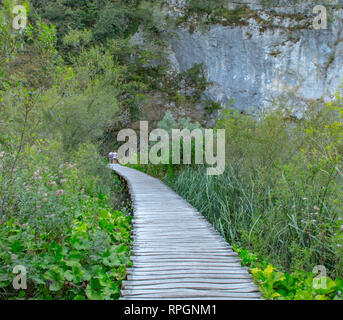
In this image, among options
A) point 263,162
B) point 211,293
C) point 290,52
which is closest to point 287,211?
Answer: point 263,162

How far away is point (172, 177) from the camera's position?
332 inches

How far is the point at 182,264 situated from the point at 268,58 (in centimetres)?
1914

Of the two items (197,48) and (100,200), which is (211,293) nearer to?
(100,200)

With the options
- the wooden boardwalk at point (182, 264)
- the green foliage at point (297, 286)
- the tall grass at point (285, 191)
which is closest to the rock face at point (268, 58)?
the tall grass at point (285, 191)

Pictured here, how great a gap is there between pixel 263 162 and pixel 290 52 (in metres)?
17.3

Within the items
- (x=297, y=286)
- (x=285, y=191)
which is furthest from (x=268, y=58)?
(x=297, y=286)

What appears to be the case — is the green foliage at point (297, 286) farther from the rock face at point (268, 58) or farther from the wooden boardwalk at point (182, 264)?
the rock face at point (268, 58)

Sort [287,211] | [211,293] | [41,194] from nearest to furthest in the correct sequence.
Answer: [211,293], [41,194], [287,211]

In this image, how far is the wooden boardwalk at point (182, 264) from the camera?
2.31 meters

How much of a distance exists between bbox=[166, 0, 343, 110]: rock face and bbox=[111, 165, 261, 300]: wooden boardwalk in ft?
52.8

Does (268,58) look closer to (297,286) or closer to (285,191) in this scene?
(285,191)

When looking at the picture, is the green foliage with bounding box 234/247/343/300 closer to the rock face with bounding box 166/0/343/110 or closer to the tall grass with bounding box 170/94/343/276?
the tall grass with bounding box 170/94/343/276

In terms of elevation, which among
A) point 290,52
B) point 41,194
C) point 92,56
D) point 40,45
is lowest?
point 41,194

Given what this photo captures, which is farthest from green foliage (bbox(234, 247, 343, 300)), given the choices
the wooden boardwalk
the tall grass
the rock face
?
the rock face
